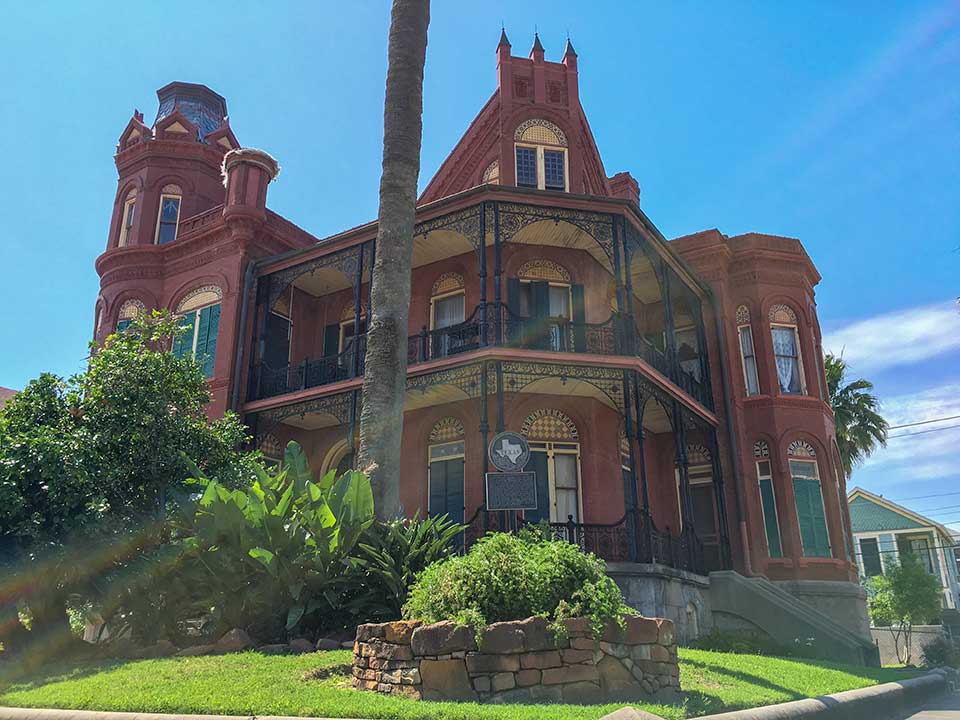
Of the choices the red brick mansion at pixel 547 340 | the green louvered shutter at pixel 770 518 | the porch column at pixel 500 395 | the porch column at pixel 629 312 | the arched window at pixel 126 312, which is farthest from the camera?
Result: the arched window at pixel 126 312

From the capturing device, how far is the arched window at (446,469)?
686 inches

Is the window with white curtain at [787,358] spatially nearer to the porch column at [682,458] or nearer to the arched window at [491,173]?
the porch column at [682,458]

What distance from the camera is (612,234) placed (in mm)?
16734

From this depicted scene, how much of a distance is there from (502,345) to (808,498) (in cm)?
988

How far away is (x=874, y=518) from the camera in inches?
1838

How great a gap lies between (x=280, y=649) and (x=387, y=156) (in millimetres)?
8052

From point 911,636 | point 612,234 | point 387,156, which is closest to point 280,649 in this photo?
point 387,156

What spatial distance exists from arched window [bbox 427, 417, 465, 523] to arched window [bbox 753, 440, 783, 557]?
7.88 m

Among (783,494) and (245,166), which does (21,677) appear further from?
(783,494)

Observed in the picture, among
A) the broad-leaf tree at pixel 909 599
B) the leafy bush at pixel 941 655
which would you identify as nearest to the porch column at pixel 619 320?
the leafy bush at pixel 941 655

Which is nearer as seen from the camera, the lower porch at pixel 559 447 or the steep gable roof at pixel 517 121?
the lower porch at pixel 559 447

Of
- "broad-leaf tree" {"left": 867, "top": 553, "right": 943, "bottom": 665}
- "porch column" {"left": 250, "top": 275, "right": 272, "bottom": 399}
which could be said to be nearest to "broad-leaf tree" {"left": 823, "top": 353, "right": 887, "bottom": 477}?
"broad-leaf tree" {"left": 867, "top": 553, "right": 943, "bottom": 665}

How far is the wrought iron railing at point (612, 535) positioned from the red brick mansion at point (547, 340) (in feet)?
0.15

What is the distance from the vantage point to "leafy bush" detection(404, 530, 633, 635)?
290 inches
